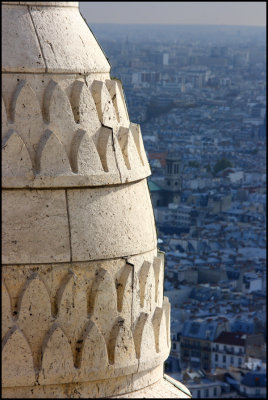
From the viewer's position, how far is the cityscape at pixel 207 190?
42.5m

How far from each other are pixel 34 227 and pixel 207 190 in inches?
2562

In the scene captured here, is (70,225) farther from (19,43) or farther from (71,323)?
(19,43)

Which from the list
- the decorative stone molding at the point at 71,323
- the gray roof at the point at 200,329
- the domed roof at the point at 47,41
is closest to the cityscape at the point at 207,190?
the gray roof at the point at 200,329

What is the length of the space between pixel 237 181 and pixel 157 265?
68226 mm

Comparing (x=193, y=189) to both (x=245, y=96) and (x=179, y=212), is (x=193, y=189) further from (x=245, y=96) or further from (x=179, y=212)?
(x=245, y=96)

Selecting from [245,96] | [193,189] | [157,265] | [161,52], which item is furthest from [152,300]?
[161,52]

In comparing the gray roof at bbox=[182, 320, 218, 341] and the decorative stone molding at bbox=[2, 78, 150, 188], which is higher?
the decorative stone molding at bbox=[2, 78, 150, 188]

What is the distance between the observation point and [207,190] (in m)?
67.2

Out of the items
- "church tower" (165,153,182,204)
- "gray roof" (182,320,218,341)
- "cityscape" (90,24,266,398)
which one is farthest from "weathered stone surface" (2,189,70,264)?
"church tower" (165,153,182,204)

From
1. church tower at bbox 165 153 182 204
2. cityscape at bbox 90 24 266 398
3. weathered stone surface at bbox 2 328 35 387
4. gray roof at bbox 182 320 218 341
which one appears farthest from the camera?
church tower at bbox 165 153 182 204

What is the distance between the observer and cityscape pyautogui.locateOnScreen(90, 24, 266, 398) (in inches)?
1674

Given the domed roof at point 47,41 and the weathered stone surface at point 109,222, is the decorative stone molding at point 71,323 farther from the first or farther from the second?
the domed roof at point 47,41

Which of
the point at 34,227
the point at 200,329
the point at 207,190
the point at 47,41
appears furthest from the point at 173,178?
the point at 34,227

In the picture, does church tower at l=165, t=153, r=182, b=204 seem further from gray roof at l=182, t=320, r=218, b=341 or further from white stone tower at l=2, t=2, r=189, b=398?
white stone tower at l=2, t=2, r=189, b=398
